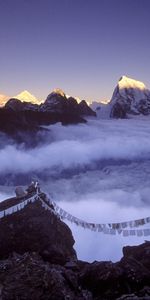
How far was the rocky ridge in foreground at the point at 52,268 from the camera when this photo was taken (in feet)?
128

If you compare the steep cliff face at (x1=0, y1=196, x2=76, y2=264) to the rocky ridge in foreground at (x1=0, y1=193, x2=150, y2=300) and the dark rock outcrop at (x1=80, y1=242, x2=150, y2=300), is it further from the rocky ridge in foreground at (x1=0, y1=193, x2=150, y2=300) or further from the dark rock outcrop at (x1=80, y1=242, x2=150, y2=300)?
the dark rock outcrop at (x1=80, y1=242, x2=150, y2=300)

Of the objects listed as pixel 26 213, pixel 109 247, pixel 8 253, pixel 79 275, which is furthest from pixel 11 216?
pixel 109 247

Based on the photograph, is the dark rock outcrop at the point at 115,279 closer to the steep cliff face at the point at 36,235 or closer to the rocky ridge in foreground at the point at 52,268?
the rocky ridge in foreground at the point at 52,268

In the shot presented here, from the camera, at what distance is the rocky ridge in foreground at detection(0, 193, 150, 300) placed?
128 ft

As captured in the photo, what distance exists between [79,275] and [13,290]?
9028 mm

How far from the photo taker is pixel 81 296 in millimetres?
40688

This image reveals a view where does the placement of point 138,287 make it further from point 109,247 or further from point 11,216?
point 109,247

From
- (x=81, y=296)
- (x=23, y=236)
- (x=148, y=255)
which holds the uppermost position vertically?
(x=23, y=236)

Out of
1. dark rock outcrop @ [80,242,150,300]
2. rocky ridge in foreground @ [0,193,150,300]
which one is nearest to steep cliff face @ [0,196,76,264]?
rocky ridge in foreground @ [0,193,150,300]

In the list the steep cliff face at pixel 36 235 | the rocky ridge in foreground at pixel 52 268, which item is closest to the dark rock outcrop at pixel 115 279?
the rocky ridge in foreground at pixel 52 268

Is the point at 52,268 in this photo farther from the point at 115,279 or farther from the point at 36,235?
the point at 36,235

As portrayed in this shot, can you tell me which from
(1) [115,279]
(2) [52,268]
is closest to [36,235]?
(2) [52,268]

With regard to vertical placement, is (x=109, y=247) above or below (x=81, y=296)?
above

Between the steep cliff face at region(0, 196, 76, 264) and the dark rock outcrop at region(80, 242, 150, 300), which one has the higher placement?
the steep cliff face at region(0, 196, 76, 264)
